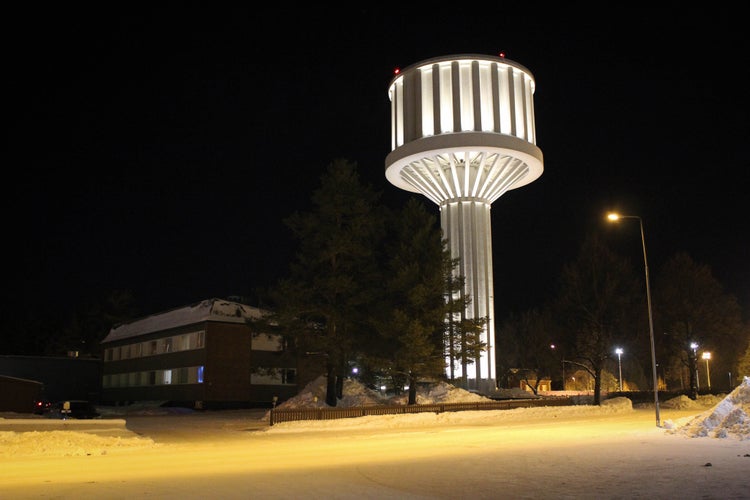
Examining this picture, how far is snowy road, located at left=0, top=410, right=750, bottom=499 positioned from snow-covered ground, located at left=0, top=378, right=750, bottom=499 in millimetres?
31

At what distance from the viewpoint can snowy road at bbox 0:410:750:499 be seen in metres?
11.5

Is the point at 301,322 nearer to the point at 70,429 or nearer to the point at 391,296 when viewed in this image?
the point at 391,296

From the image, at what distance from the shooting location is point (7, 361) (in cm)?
6350

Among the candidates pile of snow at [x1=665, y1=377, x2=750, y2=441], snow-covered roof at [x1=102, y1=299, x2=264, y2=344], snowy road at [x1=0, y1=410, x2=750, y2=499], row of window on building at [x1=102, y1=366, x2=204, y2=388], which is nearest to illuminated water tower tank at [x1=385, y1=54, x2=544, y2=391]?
snow-covered roof at [x1=102, y1=299, x2=264, y2=344]

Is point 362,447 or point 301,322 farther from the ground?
point 301,322

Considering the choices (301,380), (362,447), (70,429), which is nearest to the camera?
(362,447)

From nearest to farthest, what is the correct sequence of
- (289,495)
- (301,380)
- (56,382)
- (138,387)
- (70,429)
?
(289,495)
(70,429)
(301,380)
(138,387)
(56,382)

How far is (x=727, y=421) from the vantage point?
20750 millimetres

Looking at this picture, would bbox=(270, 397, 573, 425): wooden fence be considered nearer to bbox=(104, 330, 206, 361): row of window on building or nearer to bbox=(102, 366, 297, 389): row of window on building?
bbox=(102, 366, 297, 389): row of window on building

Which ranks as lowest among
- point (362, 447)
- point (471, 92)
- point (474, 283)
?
point (362, 447)

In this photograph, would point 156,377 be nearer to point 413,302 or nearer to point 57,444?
point 413,302

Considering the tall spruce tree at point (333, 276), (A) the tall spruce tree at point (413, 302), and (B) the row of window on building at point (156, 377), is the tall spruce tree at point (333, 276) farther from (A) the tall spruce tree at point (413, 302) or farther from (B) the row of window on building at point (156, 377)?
(B) the row of window on building at point (156, 377)

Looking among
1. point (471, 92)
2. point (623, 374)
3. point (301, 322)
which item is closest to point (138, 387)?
point (301, 322)

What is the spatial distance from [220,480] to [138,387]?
53096 millimetres
